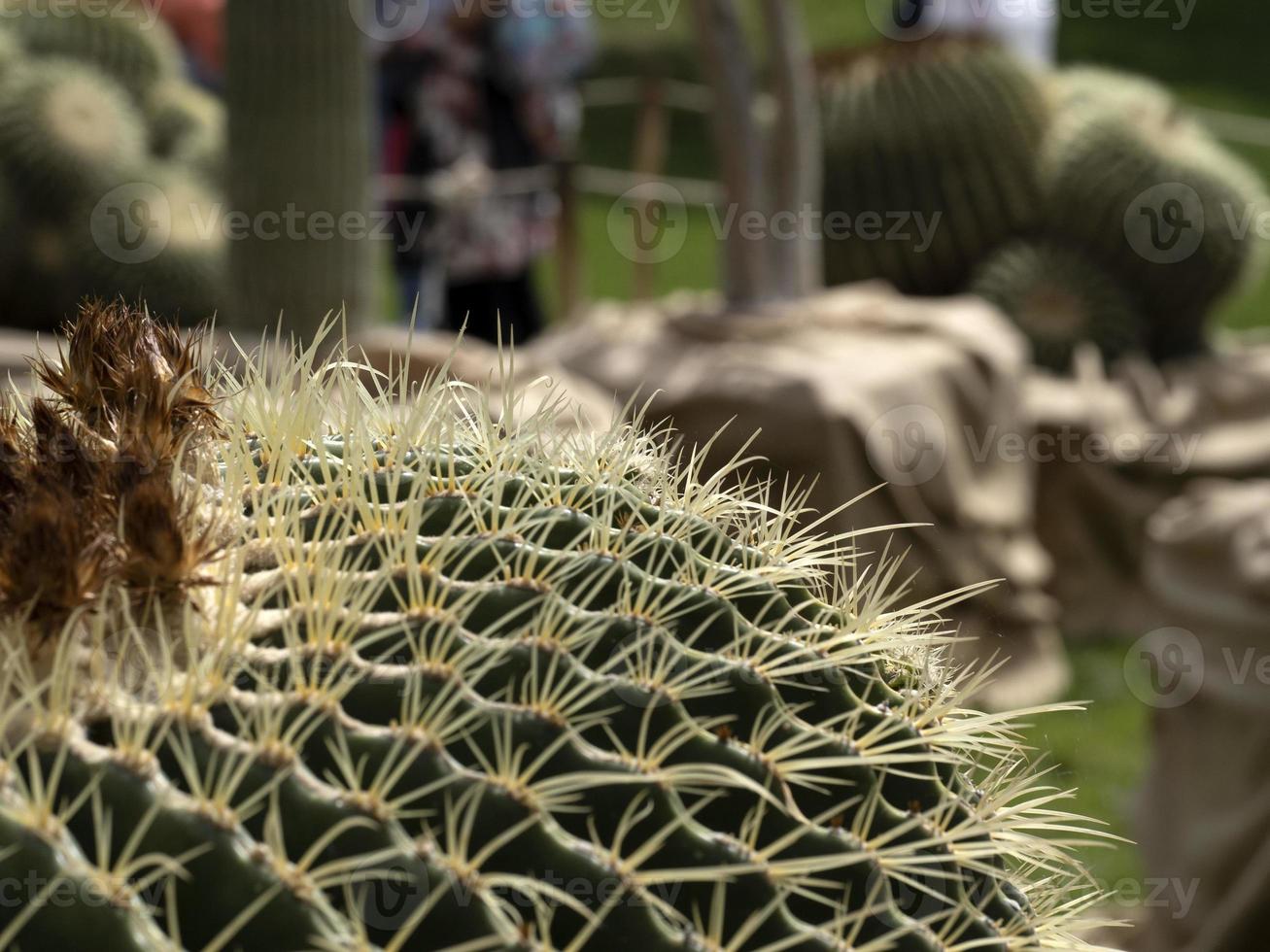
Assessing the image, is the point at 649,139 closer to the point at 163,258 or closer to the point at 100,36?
the point at 163,258

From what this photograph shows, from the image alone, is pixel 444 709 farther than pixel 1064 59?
No

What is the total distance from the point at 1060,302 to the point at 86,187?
333 cm

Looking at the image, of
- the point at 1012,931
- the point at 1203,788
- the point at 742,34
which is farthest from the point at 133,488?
the point at 742,34

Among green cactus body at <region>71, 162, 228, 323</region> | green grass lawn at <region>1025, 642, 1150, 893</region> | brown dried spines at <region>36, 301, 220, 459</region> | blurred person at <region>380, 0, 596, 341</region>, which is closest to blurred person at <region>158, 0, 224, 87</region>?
blurred person at <region>380, 0, 596, 341</region>

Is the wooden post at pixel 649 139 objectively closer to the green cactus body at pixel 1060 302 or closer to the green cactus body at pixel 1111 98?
the green cactus body at pixel 1060 302

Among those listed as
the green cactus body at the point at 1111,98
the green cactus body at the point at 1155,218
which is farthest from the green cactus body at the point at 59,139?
the green cactus body at the point at 1111,98

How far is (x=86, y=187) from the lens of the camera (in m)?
5.00

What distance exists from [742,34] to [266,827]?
3.54 metres

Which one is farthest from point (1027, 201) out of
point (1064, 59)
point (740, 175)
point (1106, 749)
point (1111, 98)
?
point (1064, 59)

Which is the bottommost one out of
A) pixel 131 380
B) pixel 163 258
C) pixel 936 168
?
pixel 163 258

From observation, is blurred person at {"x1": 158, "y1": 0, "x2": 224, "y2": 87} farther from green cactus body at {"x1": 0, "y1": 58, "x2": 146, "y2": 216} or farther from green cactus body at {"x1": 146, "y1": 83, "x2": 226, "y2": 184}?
green cactus body at {"x1": 0, "y1": 58, "x2": 146, "y2": 216}

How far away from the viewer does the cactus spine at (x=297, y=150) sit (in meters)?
3.17

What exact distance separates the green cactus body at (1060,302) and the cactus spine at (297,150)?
2824 millimetres

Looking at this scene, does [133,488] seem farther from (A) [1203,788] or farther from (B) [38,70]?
(B) [38,70]
